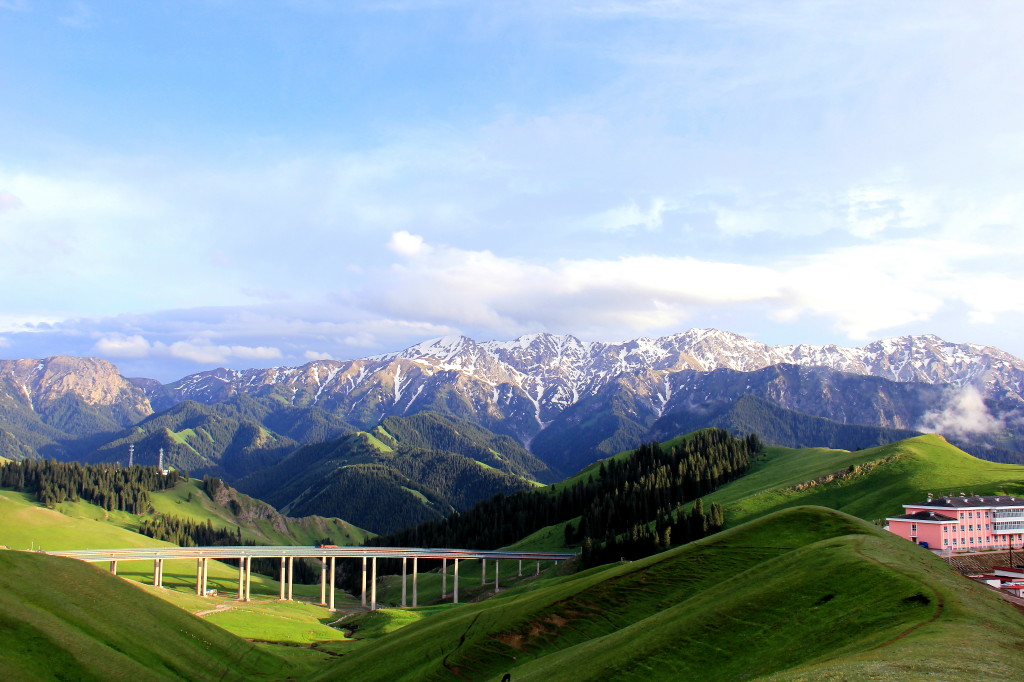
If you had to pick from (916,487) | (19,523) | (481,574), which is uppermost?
(916,487)

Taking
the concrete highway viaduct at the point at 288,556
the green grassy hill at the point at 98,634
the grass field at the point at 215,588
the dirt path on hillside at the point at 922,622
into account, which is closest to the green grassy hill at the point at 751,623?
the dirt path on hillside at the point at 922,622

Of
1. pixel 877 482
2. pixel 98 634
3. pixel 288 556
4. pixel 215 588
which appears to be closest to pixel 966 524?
pixel 877 482

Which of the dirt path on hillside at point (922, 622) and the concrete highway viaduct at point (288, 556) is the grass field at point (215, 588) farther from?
the dirt path on hillside at point (922, 622)

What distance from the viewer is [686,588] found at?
6669 cm

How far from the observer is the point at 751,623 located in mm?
48906

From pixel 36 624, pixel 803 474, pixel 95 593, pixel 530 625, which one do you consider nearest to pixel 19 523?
pixel 95 593

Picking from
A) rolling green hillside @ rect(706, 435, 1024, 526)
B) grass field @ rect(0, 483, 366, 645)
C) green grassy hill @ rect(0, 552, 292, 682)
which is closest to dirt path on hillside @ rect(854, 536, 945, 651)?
green grassy hill @ rect(0, 552, 292, 682)

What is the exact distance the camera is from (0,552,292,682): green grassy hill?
62.2 metres

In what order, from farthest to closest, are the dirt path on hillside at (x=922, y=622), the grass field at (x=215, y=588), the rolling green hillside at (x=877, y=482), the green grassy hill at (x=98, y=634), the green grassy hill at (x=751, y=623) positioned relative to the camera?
the rolling green hillside at (x=877, y=482) → the grass field at (x=215, y=588) → the green grassy hill at (x=98, y=634) → the dirt path on hillside at (x=922, y=622) → the green grassy hill at (x=751, y=623)

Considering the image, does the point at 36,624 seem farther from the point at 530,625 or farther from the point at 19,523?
the point at 19,523

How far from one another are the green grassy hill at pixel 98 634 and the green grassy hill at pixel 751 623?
14.5m

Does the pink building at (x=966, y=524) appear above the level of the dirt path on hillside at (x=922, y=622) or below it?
below

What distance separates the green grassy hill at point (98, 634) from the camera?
62156mm

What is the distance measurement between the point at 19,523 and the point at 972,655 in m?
225
